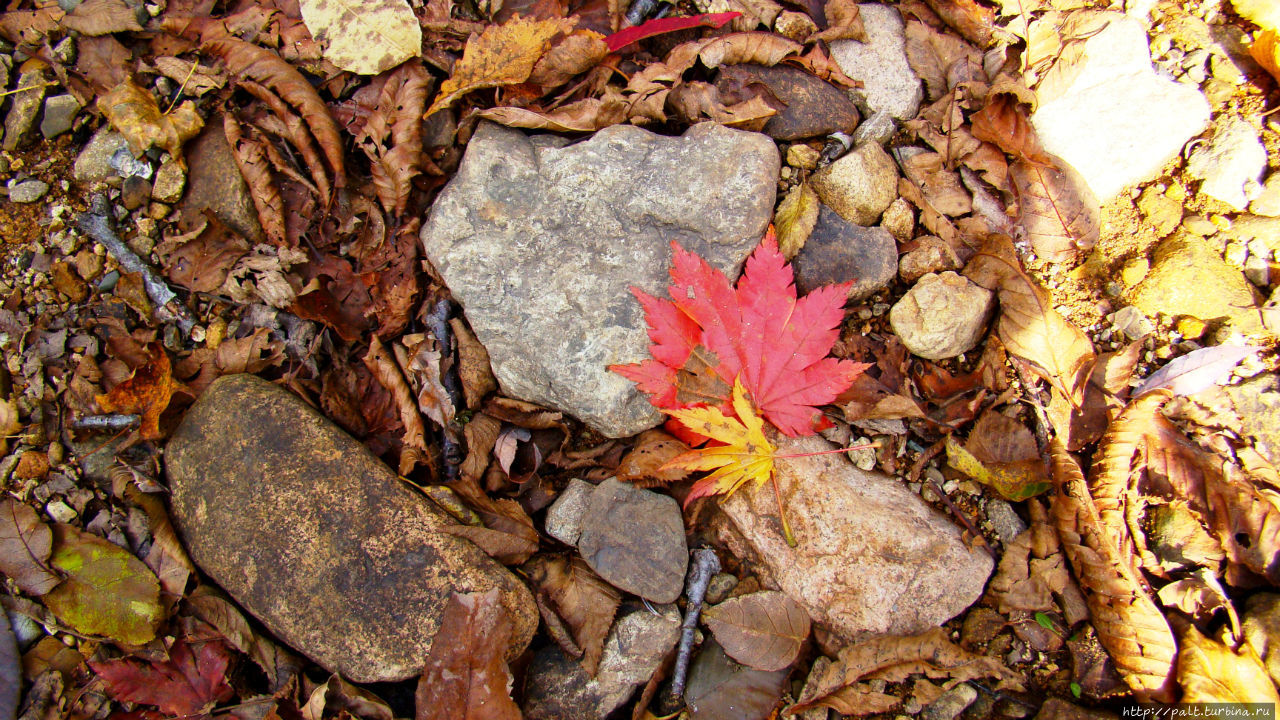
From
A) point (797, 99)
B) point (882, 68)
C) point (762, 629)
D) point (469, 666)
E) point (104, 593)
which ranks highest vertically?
point (882, 68)

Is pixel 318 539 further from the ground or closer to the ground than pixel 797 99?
closer to the ground

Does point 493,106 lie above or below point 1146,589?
above

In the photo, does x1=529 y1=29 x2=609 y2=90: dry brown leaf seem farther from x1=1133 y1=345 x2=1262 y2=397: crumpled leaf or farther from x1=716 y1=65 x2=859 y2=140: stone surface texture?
x1=1133 y1=345 x2=1262 y2=397: crumpled leaf

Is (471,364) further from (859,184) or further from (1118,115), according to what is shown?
(1118,115)

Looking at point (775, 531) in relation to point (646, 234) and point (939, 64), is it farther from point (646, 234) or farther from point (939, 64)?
point (939, 64)

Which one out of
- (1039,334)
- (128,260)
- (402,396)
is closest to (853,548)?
(1039,334)

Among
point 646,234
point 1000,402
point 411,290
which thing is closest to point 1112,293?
point 1000,402
